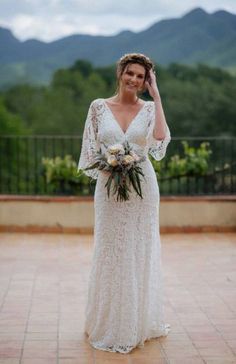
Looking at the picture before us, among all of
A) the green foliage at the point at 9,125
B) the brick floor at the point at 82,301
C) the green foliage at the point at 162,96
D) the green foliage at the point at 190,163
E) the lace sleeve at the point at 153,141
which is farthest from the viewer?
the green foliage at the point at 9,125

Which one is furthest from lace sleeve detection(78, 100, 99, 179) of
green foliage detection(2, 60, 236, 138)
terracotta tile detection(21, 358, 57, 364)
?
green foliage detection(2, 60, 236, 138)

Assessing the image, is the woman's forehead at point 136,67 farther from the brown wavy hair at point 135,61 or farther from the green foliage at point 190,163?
the green foliage at point 190,163

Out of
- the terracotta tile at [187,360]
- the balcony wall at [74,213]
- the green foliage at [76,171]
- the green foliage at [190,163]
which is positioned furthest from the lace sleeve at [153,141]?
the green foliage at [190,163]

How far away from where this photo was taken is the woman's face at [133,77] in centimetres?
445

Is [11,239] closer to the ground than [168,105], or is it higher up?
closer to the ground

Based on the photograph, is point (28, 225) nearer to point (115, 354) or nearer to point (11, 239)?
point (11, 239)

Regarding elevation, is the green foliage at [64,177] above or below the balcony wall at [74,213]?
above

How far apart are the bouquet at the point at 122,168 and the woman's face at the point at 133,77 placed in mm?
323

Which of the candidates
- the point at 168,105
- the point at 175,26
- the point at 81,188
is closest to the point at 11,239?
the point at 81,188

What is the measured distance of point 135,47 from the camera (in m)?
29.5

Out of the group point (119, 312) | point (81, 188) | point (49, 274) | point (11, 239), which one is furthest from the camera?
point (81, 188)

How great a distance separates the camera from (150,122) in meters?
4.54

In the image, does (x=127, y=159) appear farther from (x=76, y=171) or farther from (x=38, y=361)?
(x=76, y=171)

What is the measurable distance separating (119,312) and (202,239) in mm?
3965
